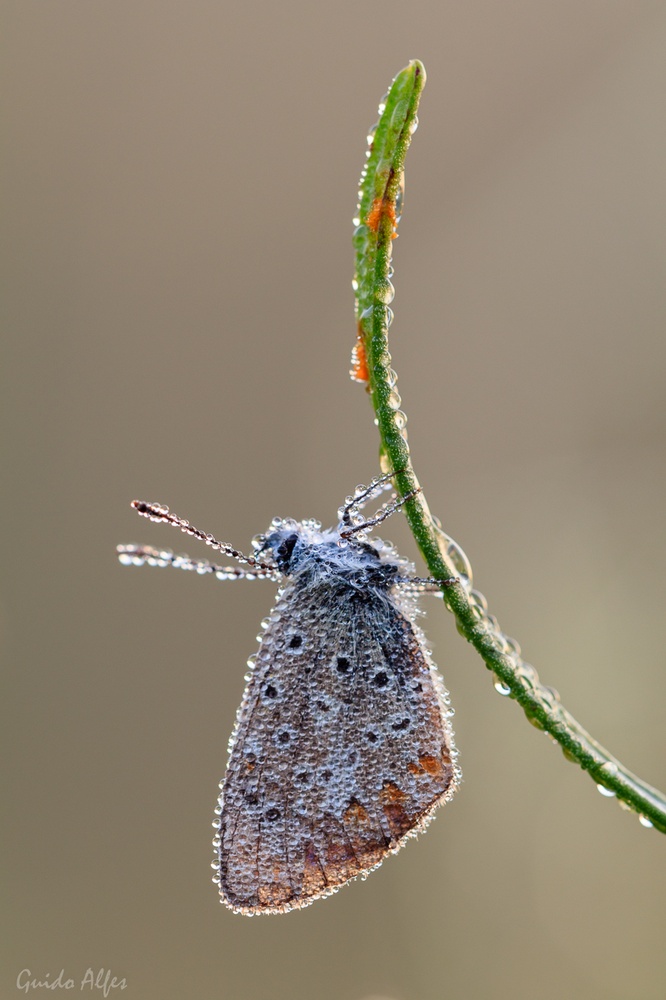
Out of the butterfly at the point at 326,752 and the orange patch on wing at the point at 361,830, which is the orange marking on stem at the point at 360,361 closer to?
the butterfly at the point at 326,752

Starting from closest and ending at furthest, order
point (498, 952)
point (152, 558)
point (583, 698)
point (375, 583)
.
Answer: point (152, 558) → point (375, 583) → point (583, 698) → point (498, 952)

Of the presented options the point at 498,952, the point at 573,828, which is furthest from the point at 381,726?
the point at 498,952

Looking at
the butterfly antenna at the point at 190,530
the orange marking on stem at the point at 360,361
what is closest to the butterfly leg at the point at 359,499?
the butterfly antenna at the point at 190,530

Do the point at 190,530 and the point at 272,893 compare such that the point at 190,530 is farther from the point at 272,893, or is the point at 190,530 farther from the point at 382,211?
the point at 382,211

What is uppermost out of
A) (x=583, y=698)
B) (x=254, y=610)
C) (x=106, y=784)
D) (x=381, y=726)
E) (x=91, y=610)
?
(x=91, y=610)

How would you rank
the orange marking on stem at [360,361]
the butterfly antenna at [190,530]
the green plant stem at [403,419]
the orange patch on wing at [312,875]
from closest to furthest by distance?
the green plant stem at [403,419] → the orange marking on stem at [360,361] → the butterfly antenna at [190,530] → the orange patch on wing at [312,875]

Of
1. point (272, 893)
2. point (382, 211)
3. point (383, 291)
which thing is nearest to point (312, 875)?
point (272, 893)

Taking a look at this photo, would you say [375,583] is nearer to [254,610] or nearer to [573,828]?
[573,828]
